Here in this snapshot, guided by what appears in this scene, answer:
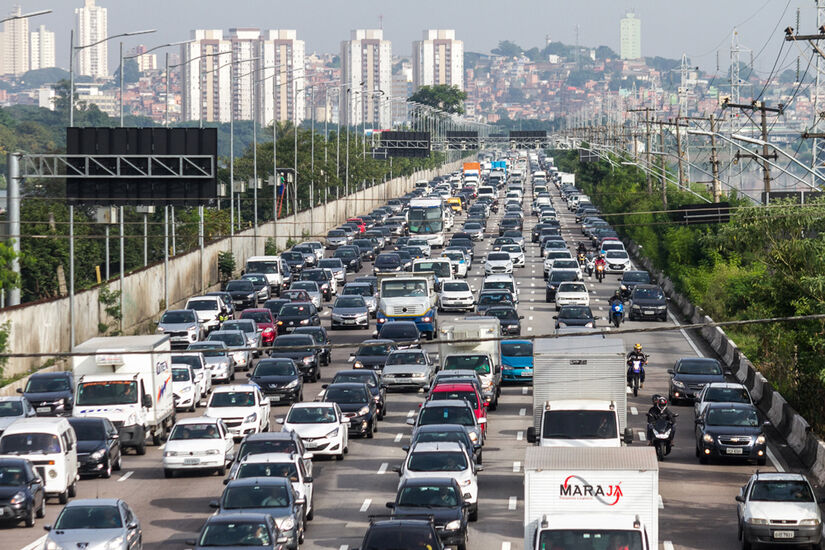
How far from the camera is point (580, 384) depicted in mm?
34062

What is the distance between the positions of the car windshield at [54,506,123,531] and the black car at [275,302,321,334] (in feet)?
113

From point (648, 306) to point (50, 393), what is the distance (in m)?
29.7

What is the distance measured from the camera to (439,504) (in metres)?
27.2

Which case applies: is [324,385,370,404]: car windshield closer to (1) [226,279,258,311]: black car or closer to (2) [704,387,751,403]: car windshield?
(2) [704,387,751,403]: car windshield

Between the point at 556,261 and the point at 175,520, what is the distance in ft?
158

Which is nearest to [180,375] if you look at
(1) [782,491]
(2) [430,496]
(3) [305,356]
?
(3) [305,356]

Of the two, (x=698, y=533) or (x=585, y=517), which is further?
(x=698, y=533)

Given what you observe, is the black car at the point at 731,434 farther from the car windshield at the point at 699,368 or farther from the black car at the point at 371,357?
the black car at the point at 371,357

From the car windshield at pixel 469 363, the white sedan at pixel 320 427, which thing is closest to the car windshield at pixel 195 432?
the white sedan at pixel 320 427

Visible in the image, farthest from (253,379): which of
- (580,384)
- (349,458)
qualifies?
(580,384)

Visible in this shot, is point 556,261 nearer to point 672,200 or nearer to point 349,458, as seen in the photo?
point 672,200

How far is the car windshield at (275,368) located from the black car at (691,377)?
11.1 meters

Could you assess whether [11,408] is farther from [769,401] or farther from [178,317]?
[769,401]

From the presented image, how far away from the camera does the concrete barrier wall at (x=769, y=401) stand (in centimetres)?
3534
